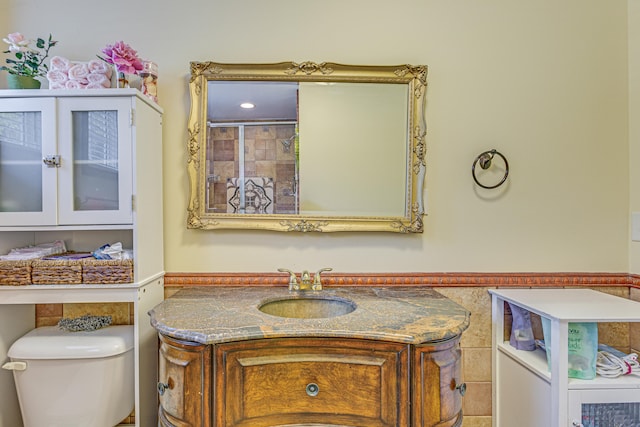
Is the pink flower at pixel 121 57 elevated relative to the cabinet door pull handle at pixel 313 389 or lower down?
elevated

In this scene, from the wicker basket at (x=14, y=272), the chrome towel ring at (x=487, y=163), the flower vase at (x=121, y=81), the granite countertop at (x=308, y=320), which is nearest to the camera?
the granite countertop at (x=308, y=320)

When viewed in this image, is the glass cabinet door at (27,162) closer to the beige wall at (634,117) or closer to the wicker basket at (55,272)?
the wicker basket at (55,272)

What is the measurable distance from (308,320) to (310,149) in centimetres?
82

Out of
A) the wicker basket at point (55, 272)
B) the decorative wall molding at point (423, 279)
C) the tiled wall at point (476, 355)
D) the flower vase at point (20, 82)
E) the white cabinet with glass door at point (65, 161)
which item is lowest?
the tiled wall at point (476, 355)

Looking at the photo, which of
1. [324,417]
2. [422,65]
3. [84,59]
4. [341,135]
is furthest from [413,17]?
[324,417]

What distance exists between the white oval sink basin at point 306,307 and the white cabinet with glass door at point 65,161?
2.29ft

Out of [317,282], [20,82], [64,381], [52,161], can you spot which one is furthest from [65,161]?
[317,282]

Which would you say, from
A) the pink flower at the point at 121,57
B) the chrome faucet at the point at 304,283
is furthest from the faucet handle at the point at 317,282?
the pink flower at the point at 121,57

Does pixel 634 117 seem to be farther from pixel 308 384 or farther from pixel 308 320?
pixel 308 384

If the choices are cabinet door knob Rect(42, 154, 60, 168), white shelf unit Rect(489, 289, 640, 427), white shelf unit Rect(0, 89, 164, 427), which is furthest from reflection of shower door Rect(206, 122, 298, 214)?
white shelf unit Rect(489, 289, 640, 427)

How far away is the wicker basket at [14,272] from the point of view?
4.35 feet

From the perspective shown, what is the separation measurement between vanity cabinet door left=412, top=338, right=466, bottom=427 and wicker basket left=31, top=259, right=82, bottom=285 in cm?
130

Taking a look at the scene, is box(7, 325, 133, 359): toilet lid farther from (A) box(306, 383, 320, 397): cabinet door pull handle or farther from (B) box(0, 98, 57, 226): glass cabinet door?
(A) box(306, 383, 320, 397): cabinet door pull handle

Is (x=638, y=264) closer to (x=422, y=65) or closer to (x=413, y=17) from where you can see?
(x=422, y=65)
